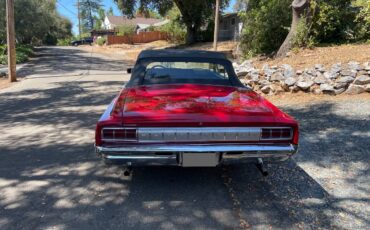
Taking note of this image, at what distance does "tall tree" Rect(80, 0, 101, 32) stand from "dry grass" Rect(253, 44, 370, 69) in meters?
99.5

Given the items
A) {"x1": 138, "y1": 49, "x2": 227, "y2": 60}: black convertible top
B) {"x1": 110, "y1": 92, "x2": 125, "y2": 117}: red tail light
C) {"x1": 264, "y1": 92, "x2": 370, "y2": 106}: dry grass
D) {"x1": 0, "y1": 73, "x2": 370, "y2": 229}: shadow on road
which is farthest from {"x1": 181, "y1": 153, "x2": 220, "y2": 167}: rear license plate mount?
{"x1": 264, "y1": 92, "x2": 370, "y2": 106}: dry grass

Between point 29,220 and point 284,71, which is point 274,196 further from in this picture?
point 284,71

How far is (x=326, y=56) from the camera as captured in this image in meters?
9.73

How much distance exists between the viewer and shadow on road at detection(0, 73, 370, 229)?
3.26 m

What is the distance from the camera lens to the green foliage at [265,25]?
13.6 m

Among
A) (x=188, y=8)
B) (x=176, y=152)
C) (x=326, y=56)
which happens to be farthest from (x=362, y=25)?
(x=188, y=8)

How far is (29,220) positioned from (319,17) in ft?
37.4

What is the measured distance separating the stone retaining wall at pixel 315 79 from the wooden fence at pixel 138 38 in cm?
3750

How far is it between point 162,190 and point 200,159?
755mm

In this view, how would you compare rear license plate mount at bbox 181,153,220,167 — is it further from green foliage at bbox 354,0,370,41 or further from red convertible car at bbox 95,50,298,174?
green foliage at bbox 354,0,370,41

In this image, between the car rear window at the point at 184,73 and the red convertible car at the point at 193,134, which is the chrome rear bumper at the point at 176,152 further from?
the car rear window at the point at 184,73

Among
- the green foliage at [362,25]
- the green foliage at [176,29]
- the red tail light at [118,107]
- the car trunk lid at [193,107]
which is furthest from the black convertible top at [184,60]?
the green foliage at [176,29]

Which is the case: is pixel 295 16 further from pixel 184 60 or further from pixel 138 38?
pixel 138 38

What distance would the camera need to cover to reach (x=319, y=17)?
11.8 meters
